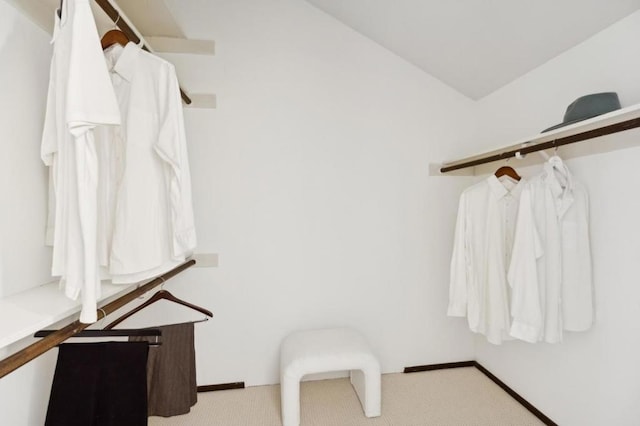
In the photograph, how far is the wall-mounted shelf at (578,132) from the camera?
3.77 feet

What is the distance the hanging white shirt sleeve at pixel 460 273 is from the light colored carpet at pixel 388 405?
59 centimetres

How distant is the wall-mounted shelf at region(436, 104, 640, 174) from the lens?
3.77 ft

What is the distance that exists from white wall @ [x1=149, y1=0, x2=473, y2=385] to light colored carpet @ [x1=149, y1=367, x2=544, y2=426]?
0.58 ft

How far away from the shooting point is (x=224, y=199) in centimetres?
220

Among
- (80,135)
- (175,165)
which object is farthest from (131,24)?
(80,135)

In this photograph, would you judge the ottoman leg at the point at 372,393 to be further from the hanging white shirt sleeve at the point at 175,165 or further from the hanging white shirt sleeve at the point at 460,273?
the hanging white shirt sleeve at the point at 175,165

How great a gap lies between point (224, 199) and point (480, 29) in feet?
6.19

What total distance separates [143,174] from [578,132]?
187 cm

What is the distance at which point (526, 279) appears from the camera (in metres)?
1.53

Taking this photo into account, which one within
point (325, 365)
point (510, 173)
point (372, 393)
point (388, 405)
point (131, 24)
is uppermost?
point (131, 24)

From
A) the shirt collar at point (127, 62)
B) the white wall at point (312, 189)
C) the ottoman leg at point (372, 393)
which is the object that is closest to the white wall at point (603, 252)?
the white wall at point (312, 189)

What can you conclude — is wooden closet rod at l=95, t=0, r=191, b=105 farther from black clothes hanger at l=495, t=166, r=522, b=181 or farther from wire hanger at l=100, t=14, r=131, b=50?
black clothes hanger at l=495, t=166, r=522, b=181

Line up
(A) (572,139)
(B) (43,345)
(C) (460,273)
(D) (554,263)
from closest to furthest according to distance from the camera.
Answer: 1. (B) (43,345)
2. (A) (572,139)
3. (D) (554,263)
4. (C) (460,273)

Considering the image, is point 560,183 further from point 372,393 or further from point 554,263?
point 372,393
